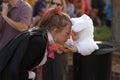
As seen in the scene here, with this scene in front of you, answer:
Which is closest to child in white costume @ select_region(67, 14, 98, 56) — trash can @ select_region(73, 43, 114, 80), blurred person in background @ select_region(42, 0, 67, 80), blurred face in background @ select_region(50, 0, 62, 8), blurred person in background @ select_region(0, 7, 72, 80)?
trash can @ select_region(73, 43, 114, 80)

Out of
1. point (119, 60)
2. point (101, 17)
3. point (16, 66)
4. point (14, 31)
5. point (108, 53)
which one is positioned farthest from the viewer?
point (101, 17)

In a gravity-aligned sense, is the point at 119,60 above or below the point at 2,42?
below

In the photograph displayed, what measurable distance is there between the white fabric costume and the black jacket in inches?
39.7

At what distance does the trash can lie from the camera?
5.29m

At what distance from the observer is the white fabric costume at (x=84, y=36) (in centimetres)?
520

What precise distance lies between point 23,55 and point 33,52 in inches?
3.6

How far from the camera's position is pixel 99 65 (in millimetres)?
5359

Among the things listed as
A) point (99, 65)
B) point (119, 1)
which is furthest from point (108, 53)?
point (119, 1)

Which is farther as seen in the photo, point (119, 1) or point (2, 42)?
point (119, 1)

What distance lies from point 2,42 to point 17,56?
5.80 ft

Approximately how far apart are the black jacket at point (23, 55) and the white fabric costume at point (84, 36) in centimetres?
101

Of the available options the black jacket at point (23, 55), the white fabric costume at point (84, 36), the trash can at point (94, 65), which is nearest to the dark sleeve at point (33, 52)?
the black jacket at point (23, 55)

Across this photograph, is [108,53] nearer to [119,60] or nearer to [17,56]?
[17,56]

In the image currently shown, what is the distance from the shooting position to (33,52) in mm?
4164
